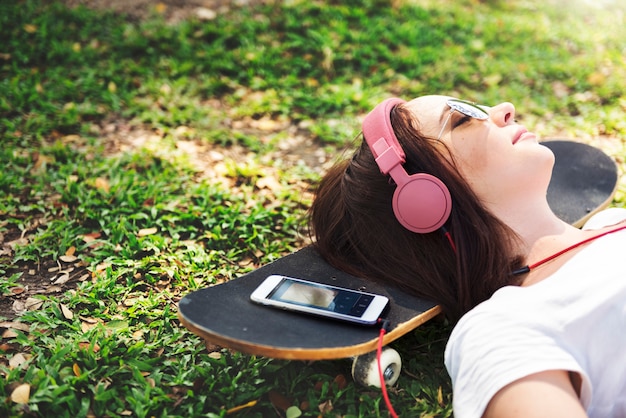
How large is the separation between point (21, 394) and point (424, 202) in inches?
73.0

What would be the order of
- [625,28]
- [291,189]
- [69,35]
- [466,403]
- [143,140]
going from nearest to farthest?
[466,403]
[291,189]
[143,140]
[69,35]
[625,28]

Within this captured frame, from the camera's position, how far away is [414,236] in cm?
276

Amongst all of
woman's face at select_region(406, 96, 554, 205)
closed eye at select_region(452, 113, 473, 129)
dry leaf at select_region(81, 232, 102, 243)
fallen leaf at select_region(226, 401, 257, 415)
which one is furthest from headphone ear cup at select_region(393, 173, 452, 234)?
dry leaf at select_region(81, 232, 102, 243)

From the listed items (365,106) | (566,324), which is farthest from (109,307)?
Result: (365,106)

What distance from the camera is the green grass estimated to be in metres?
2.79

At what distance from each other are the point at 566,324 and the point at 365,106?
353 cm

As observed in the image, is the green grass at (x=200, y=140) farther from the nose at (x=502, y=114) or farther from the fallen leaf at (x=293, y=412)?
the nose at (x=502, y=114)

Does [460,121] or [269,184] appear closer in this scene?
[460,121]

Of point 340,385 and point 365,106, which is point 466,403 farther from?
point 365,106

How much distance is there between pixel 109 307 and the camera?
127 inches

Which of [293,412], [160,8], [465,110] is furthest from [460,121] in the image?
[160,8]

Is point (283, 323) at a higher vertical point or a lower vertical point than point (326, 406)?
higher

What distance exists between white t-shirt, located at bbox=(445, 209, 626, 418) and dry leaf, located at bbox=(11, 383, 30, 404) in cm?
173

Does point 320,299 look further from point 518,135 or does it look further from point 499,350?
point 518,135
